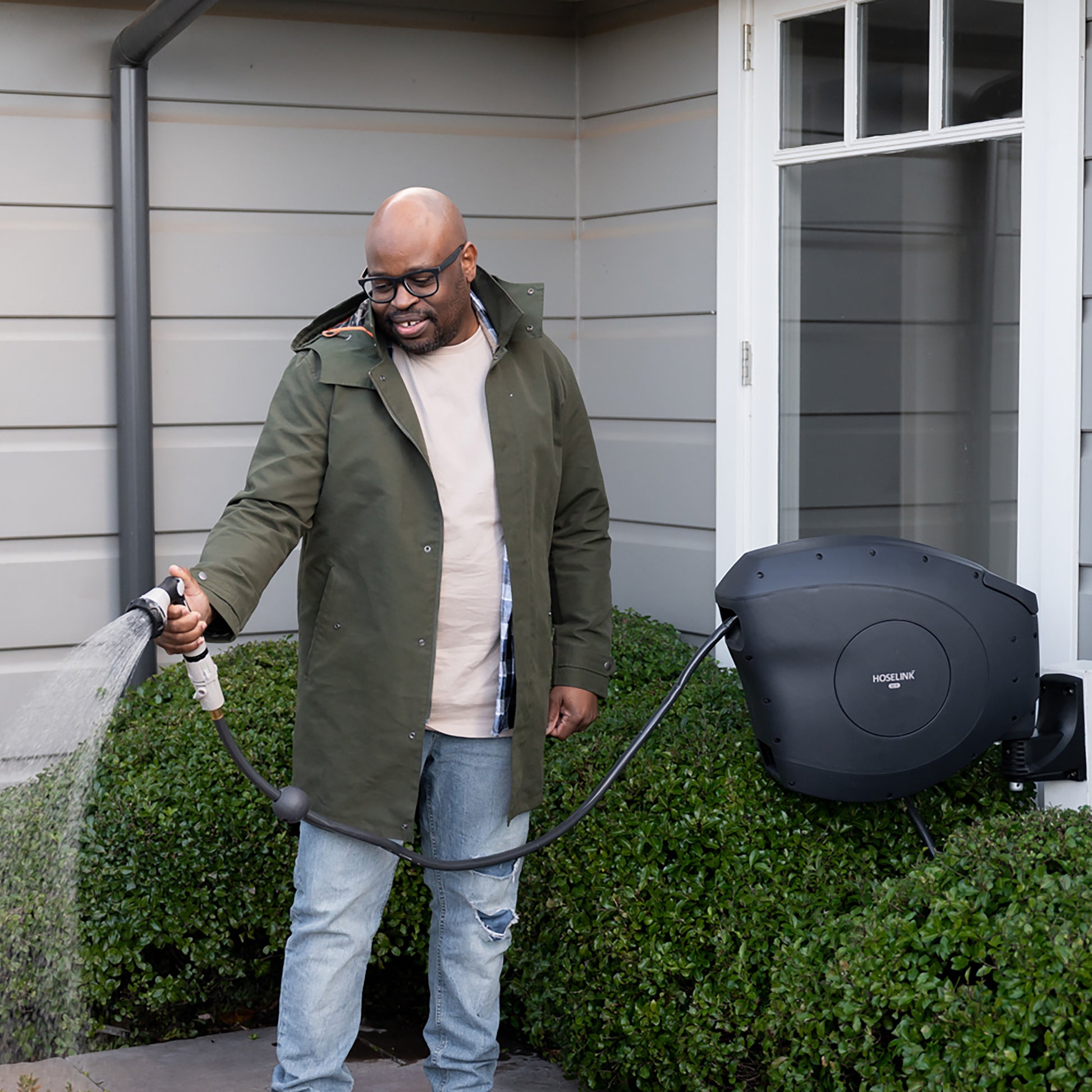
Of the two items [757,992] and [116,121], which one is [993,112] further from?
[116,121]

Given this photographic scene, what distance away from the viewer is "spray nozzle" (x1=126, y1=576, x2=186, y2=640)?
2018 millimetres

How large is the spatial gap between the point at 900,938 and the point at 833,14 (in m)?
2.42

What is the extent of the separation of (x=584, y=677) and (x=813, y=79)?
6.18ft

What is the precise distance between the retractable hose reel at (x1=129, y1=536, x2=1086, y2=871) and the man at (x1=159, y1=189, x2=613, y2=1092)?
0.25 m

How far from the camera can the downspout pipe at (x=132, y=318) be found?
12.7 feet

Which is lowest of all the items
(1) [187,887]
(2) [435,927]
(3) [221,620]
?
(1) [187,887]

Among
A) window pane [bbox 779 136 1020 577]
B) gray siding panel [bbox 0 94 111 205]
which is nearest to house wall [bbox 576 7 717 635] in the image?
window pane [bbox 779 136 1020 577]

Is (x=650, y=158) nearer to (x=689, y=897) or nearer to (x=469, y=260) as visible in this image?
(x=469, y=260)

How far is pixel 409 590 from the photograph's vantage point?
238 cm

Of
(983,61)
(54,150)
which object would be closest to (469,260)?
(983,61)

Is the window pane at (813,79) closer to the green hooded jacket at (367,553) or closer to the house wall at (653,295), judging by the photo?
the house wall at (653,295)

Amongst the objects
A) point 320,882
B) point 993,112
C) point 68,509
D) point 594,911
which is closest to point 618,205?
point 993,112

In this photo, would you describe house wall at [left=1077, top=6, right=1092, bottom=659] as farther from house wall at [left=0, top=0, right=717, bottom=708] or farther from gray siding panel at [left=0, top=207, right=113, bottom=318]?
gray siding panel at [left=0, top=207, right=113, bottom=318]

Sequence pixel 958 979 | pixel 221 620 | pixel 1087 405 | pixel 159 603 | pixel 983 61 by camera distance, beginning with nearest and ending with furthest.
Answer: pixel 159 603
pixel 221 620
pixel 958 979
pixel 1087 405
pixel 983 61
